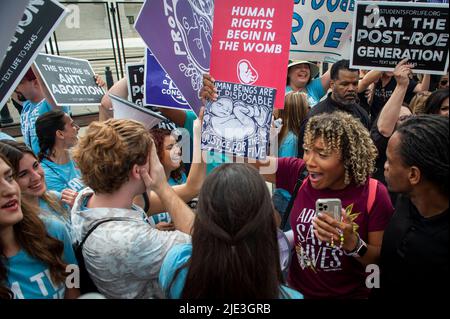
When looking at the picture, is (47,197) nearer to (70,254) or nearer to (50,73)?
(70,254)

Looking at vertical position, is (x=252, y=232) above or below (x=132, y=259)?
above

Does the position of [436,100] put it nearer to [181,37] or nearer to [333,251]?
[333,251]

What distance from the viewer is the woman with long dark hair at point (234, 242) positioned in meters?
1.26

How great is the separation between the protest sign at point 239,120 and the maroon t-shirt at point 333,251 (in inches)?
19.2

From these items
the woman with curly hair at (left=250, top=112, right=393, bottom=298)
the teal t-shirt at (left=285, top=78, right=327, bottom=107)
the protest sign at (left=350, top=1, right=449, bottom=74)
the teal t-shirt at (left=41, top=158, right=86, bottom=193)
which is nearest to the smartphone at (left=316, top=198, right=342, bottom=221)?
the woman with curly hair at (left=250, top=112, right=393, bottom=298)

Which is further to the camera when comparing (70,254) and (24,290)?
(70,254)

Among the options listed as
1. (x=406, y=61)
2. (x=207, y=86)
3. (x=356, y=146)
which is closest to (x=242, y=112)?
(x=207, y=86)

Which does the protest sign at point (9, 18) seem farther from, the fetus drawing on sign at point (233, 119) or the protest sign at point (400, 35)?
the protest sign at point (400, 35)

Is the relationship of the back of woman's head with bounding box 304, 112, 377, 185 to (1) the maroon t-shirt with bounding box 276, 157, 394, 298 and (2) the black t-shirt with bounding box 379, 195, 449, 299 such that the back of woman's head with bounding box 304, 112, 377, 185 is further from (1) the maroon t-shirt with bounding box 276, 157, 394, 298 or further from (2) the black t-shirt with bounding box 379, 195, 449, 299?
(2) the black t-shirt with bounding box 379, 195, 449, 299

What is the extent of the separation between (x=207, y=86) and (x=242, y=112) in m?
0.30

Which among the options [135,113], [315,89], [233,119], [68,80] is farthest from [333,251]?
[315,89]

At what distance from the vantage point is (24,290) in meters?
1.64

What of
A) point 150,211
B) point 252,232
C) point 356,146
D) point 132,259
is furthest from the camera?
point 150,211

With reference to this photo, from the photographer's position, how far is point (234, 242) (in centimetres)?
127
